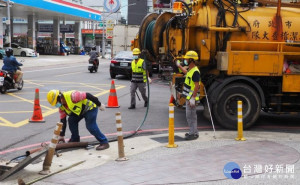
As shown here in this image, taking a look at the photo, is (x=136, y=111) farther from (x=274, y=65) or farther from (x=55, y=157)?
(x=55, y=157)

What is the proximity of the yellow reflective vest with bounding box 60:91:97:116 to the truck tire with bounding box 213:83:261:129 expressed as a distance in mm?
3326

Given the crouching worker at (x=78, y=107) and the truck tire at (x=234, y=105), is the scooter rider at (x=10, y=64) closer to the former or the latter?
the crouching worker at (x=78, y=107)

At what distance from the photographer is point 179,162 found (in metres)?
6.88

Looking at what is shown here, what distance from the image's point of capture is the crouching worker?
7.22m

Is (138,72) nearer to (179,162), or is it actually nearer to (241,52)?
(241,52)

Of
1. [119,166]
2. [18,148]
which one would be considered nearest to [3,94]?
[18,148]

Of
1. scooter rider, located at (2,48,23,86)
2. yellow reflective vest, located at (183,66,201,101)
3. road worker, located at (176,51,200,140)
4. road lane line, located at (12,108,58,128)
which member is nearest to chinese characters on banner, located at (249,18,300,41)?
road worker, located at (176,51,200,140)

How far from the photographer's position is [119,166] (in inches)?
264

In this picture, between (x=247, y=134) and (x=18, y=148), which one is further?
(x=247, y=134)

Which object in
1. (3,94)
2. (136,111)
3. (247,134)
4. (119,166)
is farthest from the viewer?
(3,94)

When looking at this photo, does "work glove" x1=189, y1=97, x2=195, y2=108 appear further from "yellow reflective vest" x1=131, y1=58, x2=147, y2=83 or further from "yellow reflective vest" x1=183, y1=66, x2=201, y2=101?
"yellow reflective vest" x1=131, y1=58, x2=147, y2=83

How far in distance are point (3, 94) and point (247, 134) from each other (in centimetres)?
970

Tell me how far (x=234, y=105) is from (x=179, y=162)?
3360mm

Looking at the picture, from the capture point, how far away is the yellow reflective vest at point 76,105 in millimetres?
7273
